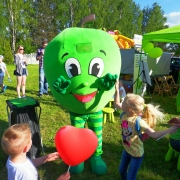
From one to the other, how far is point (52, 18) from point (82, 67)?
30435mm

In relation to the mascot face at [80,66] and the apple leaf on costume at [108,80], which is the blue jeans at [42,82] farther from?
the apple leaf on costume at [108,80]

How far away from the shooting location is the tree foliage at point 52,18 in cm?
2287

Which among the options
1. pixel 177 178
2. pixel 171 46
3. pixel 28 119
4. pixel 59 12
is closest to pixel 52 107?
pixel 28 119

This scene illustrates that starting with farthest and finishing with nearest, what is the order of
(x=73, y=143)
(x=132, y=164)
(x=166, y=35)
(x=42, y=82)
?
(x=42, y=82)
(x=166, y=35)
(x=132, y=164)
(x=73, y=143)

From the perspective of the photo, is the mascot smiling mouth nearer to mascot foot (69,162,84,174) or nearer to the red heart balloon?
the red heart balloon

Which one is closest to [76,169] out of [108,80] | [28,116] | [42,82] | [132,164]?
[132,164]

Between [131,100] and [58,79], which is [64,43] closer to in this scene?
[58,79]

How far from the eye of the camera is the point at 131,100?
2.09 metres

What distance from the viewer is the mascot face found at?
236 cm

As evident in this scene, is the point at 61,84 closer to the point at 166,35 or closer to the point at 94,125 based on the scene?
the point at 94,125

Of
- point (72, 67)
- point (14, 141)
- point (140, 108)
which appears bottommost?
point (14, 141)

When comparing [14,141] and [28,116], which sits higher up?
[14,141]

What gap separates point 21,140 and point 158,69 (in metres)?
9.58

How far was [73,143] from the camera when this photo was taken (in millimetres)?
1779
